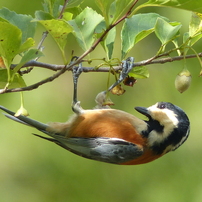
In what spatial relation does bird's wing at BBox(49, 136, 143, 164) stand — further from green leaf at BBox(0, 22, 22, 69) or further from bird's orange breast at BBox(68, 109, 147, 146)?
green leaf at BBox(0, 22, 22, 69)

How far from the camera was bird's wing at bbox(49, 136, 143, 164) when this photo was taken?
2.84 m

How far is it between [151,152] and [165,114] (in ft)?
0.92

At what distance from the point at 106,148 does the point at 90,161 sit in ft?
6.98

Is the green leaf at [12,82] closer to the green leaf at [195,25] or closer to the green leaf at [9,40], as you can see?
the green leaf at [9,40]

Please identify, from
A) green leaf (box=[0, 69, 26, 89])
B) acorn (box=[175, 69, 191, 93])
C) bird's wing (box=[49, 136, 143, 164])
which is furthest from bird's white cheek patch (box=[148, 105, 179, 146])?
green leaf (box=[0, 69, 26, 89])

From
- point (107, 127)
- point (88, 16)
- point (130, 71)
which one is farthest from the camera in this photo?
point (107, 127)

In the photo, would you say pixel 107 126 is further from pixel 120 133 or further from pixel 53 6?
pixel 53 6

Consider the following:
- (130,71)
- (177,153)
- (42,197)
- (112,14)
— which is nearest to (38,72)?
(42,197)

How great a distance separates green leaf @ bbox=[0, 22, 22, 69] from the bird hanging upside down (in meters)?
1.17

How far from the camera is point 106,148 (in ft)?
9.36

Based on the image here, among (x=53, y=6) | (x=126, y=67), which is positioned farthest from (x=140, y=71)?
(x=53, y=6)

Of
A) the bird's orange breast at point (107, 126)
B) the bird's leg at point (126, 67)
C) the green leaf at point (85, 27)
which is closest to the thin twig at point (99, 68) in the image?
the bird's leg at point (126, 67)

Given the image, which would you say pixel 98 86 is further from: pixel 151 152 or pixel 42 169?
pixel 151 152

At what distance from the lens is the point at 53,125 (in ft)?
9.91
